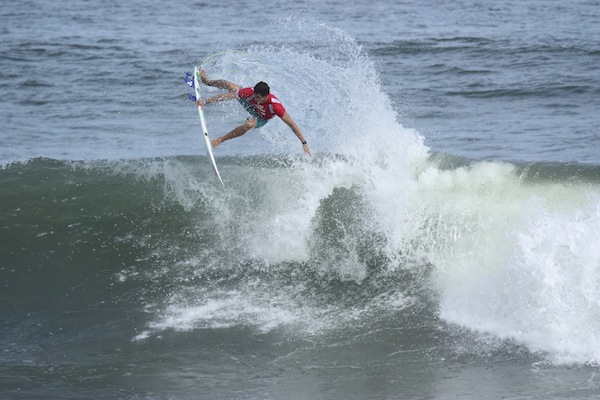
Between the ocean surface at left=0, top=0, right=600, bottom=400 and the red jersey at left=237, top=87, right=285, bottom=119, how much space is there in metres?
1.68

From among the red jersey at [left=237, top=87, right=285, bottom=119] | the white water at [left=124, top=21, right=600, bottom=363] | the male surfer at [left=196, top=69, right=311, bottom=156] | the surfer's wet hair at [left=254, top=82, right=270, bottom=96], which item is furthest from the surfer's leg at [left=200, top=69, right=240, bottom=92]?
the white water at [left=124, top=21, right=600, bottom=363]

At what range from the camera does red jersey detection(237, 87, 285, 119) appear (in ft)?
38.6

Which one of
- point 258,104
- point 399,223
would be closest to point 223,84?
point 258,104

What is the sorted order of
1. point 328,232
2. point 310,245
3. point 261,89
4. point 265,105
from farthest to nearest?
1. point 328,232
2. point 310,245
3. point 265,105
4. point 261,89

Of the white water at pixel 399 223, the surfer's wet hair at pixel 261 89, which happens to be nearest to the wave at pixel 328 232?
the white water at pixel 399 223

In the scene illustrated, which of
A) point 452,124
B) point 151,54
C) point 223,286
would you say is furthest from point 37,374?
point 151,54

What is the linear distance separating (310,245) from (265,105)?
214cm

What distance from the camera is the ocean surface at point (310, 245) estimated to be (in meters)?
9.27

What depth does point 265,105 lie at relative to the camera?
1185 centimetres

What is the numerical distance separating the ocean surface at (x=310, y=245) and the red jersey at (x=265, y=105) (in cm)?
168

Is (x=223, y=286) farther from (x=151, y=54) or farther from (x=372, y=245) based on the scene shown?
(x=151, y=54)

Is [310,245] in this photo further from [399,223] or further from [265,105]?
[265,105]

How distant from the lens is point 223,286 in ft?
37.6

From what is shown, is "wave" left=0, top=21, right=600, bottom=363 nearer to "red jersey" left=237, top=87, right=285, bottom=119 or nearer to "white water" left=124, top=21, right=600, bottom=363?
"white water" left=124, top=21, right=600, bottom=363
